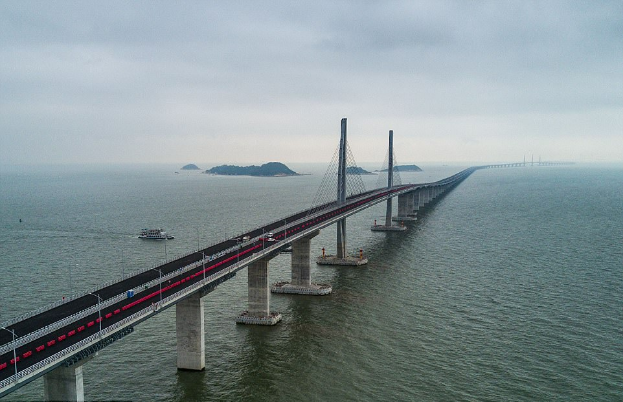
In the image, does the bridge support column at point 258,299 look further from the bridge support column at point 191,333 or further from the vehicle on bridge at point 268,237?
the bridge support column at point 191,333

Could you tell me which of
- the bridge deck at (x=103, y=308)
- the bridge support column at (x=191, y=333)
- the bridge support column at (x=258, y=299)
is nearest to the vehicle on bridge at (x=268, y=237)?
the bridge deck at (x=103, y=308)

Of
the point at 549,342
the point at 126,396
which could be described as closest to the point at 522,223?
the point at 549,342

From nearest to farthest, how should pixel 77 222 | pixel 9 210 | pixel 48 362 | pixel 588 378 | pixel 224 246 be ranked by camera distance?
pixel 48 362, pixel 588 378, pixel 224 246, pixel 77 222, pixel 9 210

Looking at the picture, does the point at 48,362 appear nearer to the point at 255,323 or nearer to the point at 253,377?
the point at 253,377

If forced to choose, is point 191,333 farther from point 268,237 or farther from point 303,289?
point 303,289

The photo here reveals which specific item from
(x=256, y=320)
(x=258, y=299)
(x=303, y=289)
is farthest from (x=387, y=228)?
(x=256, y=320)

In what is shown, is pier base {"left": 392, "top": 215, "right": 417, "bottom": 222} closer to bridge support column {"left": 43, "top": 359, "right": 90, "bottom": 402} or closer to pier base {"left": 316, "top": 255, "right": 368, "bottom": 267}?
pier base {"left": 316, "top": 255, "right": 368, "bottom": 267}
